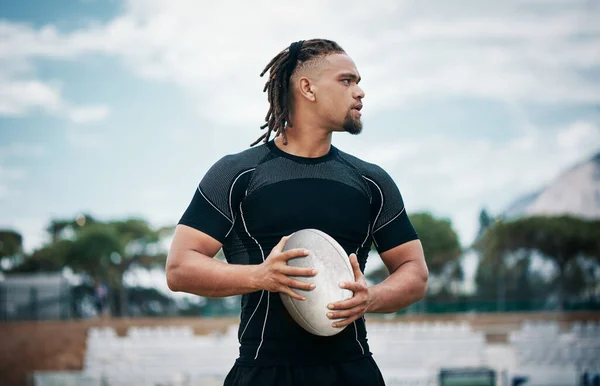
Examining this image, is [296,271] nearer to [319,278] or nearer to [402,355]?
[319,278]

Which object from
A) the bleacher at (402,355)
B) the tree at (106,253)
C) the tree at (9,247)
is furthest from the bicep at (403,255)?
the tree at (9,247)

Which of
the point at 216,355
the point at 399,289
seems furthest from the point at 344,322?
the point at 216,355

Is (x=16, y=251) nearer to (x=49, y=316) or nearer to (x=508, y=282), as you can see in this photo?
(x=49, y=316)

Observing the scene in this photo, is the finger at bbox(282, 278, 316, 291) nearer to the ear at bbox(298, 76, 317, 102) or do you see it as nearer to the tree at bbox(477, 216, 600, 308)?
the ear at bbox(298, 76, 317, 102)

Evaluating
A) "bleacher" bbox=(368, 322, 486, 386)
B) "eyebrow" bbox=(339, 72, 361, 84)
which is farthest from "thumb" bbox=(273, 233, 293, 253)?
"bleacher" bbox=(368, 322, 486, 386)

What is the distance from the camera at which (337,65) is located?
128 inches

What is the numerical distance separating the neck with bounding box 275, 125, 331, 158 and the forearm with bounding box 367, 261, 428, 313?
0.61 m

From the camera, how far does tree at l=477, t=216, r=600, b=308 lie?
6412 cm

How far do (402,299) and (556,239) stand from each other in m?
65.0

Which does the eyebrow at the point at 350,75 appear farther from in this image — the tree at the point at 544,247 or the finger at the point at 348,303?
the tree at the point at 544,247

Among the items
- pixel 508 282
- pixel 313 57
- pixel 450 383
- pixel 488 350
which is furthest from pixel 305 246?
pixel 508 282

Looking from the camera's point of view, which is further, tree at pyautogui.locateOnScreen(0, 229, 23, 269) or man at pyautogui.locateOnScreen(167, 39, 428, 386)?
tree at pyautogui.locateOnScreen(0, 229, 23, 269)

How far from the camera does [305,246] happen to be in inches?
112

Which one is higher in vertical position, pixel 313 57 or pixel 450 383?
pixel 313 57
